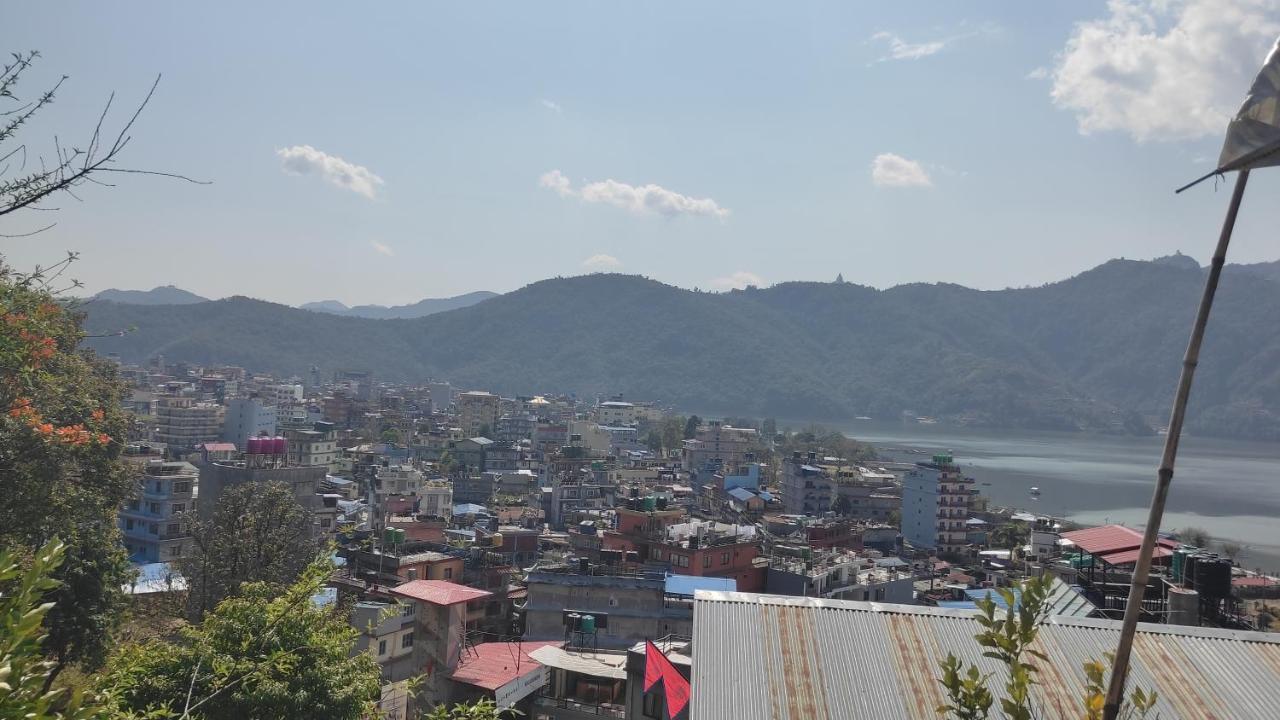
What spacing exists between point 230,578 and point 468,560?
6.41 metres

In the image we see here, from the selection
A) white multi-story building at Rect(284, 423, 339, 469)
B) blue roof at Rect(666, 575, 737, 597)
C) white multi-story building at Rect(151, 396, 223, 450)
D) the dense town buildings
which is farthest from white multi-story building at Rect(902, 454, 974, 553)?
white multi-story building at Rect(151, 396, 223, 450)

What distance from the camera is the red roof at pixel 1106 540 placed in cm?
701

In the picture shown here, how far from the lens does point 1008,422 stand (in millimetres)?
118938

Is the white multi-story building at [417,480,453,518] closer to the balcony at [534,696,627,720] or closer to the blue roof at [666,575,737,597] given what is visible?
the blue roof at [666,575,737,597]

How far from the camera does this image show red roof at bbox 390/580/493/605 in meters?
10.6

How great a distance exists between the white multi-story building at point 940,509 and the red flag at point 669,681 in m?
26.1

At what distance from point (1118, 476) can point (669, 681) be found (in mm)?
63457

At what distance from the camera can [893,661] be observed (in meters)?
4.27

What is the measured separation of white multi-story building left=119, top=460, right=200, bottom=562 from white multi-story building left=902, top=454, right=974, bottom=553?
2350cm

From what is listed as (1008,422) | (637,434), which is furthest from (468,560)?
(1008,422)

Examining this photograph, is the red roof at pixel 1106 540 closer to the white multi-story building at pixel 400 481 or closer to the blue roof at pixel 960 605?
the blue roof at pixel 960 605

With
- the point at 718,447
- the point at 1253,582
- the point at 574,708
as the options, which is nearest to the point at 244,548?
the point at 574,708

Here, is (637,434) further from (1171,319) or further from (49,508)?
(1171,319)

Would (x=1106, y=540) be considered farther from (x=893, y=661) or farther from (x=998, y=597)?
(x=998, y=597)
